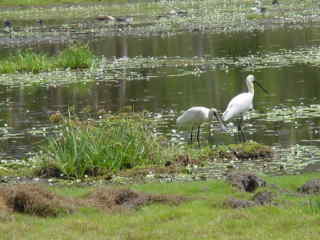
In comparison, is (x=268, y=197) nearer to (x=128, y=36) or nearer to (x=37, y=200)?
(x=37, y=200)


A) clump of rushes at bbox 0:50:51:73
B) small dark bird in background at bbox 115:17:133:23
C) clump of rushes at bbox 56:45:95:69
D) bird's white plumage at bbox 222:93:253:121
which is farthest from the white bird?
small dark bird in background at bbox 115:17:133:23

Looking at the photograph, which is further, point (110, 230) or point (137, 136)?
point (137, 136)

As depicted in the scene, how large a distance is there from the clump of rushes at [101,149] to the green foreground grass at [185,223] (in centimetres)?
392

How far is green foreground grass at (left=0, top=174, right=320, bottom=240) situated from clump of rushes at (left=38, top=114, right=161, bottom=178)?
3.92 metres

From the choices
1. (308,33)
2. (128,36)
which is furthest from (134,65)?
(128,36)

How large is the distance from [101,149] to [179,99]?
10296 mm

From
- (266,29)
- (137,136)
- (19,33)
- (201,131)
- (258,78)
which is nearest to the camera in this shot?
(137,136)

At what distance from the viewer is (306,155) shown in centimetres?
1673

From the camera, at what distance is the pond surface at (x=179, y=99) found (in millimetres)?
19969

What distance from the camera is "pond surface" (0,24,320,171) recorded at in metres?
20.0

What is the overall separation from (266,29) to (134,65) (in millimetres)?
15955

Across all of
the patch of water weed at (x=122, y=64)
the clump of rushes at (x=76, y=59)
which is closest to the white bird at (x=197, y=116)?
the patch of water weed at (x=122, y=64)

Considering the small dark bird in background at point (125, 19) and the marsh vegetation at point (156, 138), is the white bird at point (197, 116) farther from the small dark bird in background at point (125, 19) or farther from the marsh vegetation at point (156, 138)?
the small dark bird in background at point (125, 19)

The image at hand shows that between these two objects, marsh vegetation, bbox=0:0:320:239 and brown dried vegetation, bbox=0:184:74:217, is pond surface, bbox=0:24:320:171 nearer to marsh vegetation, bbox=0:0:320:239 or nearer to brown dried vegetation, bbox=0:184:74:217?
marsh vegetation, bbox=0:0:320:239
